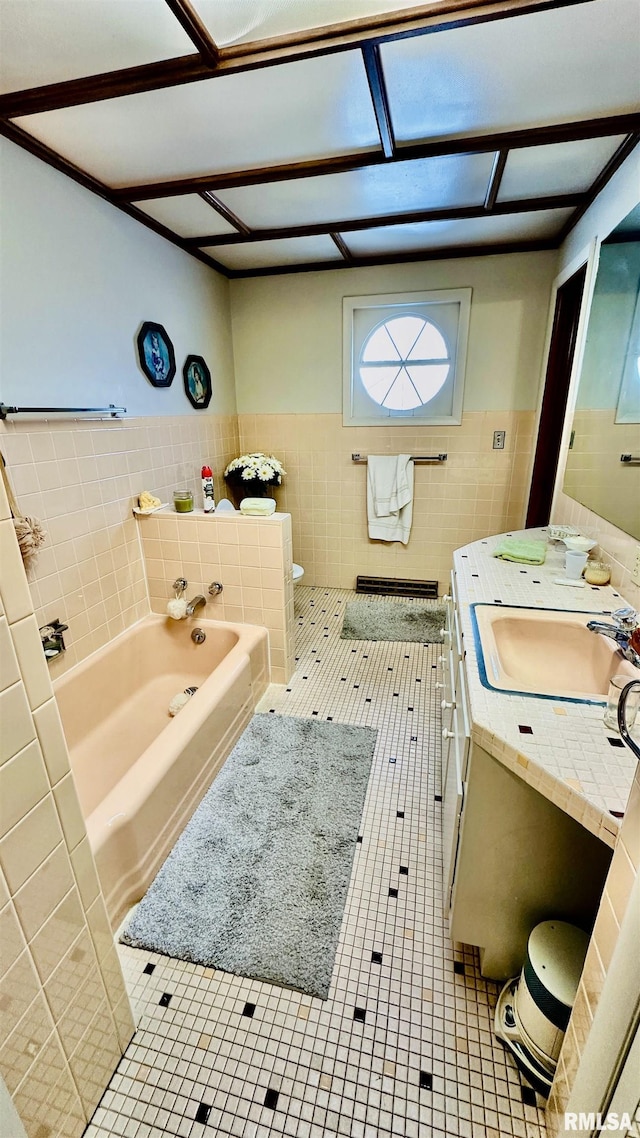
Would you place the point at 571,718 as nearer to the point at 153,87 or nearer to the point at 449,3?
the point at 449,3

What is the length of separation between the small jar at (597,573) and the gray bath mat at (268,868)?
114cm

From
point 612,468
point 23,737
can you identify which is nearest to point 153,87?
point 23,737

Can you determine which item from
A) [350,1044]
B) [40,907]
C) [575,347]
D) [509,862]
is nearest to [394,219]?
[575,347]

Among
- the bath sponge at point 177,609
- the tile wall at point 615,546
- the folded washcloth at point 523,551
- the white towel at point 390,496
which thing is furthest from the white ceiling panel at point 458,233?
the bath sponge at point 177,609

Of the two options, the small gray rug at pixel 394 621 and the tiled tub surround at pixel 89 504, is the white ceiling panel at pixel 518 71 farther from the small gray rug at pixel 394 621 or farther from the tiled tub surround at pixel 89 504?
the small gray rug at pixel 394 621

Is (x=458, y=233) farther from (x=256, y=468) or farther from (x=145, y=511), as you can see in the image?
(x=145, y=511)

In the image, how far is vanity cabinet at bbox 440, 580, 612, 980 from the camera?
948 mm

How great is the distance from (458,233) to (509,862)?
9.83 ft

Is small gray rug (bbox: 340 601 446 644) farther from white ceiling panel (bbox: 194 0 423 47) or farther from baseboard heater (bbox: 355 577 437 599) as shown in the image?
white ceiling panel (bbox: 194 0 423 47)

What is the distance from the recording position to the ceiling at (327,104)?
112 cm

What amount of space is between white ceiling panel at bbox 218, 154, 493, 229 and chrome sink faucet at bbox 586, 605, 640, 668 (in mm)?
1853

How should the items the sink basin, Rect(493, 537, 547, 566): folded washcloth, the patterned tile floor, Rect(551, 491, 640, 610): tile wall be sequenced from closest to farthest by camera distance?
the patterned tile floor < the sink basin < Rect(551, 491, 640, 610): tile wall < Rect(493, 537, 547, 566): folded washcloth

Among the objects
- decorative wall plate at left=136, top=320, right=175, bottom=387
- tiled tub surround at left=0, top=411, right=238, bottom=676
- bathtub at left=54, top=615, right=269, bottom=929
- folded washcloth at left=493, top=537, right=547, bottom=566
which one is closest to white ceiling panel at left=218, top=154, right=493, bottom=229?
decorative wall plate at left=136, top=320, right=175, bottom=387

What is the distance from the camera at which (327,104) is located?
1.42 m
